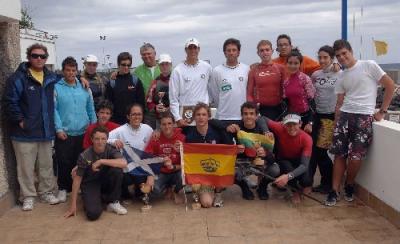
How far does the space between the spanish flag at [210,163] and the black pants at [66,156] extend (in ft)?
4.64

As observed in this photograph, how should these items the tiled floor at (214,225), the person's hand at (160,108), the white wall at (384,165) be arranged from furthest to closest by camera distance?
the person's hand at (160,108) → the white wall at (384,165) → the tiled floor at (214,225)

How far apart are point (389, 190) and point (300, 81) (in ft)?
5.62

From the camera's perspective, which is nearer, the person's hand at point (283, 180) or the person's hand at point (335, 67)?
the person's hand at point (283, 180)

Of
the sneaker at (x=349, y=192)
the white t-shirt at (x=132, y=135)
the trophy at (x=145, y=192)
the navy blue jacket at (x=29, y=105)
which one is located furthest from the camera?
the white t-shirt at (x=132, y=135)

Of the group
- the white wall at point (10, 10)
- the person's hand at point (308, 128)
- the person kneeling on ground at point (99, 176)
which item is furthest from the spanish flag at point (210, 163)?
the white wall at point (10, 10)

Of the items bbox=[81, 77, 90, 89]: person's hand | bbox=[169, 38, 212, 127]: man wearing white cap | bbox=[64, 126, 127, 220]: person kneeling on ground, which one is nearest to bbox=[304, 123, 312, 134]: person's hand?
bbox=[169, 38, 212, 127]: man wearing white cap

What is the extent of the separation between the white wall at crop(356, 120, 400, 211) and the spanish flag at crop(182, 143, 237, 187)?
1622 millimetres

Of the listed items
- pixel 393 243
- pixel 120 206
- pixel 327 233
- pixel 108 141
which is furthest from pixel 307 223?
pixel 108 141

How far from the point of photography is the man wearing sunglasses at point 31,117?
537 cm

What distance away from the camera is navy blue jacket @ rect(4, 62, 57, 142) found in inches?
210

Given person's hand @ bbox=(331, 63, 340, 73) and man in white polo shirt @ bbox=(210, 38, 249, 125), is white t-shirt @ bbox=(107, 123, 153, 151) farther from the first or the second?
person's hand @ bbox=(331, 63, 340, 73)

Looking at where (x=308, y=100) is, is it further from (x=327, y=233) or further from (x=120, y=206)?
(x=120, y=206)

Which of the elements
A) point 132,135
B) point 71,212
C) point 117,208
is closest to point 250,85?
point 132,135

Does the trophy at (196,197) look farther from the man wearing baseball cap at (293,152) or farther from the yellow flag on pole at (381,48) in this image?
the yellow flag on pole at (381,48)
